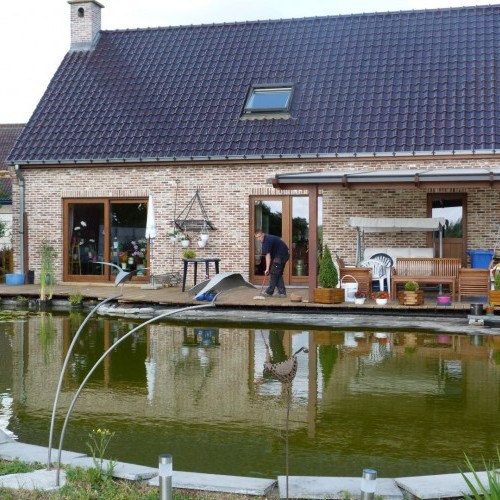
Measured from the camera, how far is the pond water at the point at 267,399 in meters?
5.50

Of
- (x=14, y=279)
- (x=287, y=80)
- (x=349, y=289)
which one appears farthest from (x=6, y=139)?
(x=349, y=289)

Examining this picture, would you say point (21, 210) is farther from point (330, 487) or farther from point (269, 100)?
point (330, 487)

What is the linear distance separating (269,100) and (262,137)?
4.33 ft

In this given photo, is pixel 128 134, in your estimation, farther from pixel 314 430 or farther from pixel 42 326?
pixel 314 430

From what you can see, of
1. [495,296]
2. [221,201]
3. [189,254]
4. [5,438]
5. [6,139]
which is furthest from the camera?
[6,139]

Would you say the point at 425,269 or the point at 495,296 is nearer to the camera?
the point at 495,296

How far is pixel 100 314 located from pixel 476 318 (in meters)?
6.58

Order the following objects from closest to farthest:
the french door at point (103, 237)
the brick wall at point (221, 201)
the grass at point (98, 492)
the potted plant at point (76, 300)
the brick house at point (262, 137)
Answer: the grass at point (98, 492) < the potted plant at point (76, 300) < the brick wall at point (221, 201) < the brick house at point (262, 137) < the french door at point (103, 237)

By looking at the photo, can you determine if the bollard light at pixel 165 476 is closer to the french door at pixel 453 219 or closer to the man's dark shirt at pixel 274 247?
the man's dark shirt at pixel 274 247

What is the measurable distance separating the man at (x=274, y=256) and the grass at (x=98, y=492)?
32.2 feet

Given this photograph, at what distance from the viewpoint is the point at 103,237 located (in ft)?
60.3

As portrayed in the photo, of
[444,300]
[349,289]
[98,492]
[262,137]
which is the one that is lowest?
[98,492]

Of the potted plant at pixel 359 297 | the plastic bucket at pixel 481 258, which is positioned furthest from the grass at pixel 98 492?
the plastic bucket at pixel 481 258

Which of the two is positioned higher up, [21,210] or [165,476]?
[21,210]
